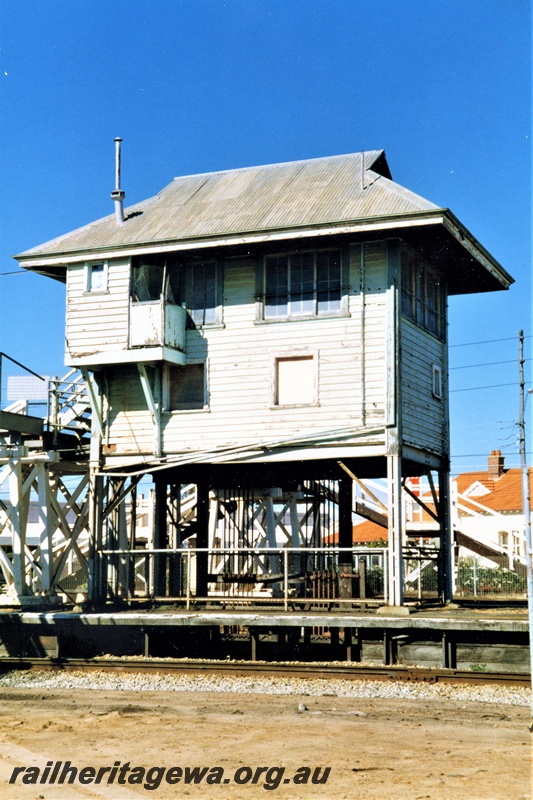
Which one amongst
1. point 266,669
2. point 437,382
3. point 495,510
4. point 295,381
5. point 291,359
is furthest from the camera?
point 495,510

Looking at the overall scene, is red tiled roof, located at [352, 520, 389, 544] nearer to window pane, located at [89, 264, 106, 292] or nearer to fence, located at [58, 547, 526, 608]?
fence, located at [58, 547, 526, 608]

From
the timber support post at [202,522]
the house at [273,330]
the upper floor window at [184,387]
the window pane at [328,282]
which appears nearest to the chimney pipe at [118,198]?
the house at [273,330]

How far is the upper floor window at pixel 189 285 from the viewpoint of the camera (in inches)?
952

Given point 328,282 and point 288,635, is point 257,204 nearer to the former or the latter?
point 328,282

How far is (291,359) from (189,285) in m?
3.19

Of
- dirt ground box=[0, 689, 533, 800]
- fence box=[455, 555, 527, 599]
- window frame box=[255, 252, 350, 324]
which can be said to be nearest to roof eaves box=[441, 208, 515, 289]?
window frame box=[255, 252, 350, 324]

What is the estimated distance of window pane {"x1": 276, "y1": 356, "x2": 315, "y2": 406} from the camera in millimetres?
23094

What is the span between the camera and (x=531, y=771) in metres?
12.2

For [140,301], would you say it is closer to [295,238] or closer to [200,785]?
[295,238]

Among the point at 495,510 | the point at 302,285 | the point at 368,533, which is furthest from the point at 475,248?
the point at 368,533

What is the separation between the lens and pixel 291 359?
23312 millimetres

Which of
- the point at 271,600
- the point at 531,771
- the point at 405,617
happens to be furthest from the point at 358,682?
the point at 531,771

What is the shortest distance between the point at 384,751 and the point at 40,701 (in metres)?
7.03

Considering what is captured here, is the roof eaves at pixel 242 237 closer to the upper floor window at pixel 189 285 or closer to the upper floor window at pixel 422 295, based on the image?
the upper floor window at pixel 189 285
